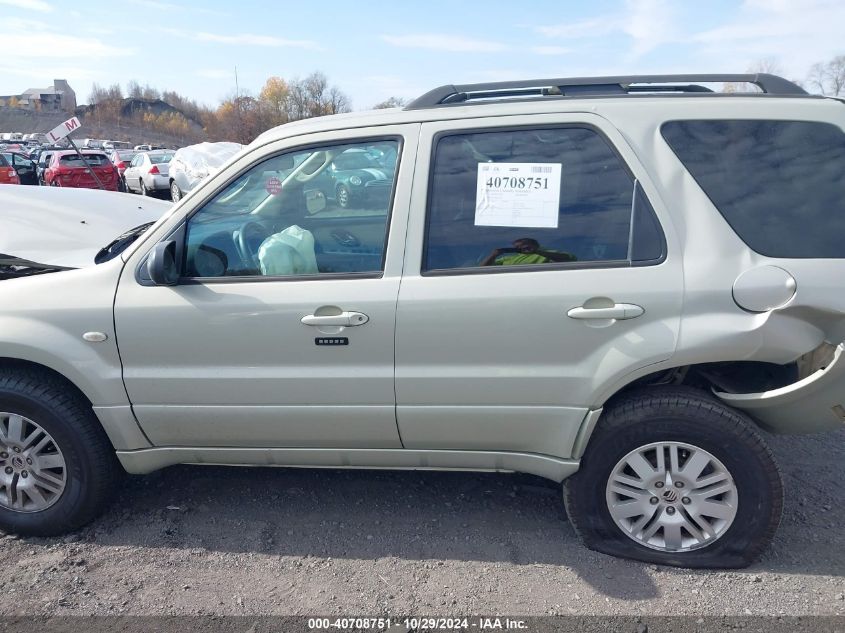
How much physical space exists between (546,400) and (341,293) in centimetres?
98

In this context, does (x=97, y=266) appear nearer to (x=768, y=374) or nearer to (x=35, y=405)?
(x=35, y=405)

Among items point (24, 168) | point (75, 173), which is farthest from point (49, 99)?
point (75, 173)

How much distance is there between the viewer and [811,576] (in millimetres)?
2936

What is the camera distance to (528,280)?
283 cm

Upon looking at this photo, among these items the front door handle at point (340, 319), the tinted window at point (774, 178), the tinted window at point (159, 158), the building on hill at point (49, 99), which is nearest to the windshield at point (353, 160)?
the front door handle at point (340, 319)

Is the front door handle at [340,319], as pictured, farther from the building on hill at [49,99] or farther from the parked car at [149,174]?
the building on hill at [49,99]

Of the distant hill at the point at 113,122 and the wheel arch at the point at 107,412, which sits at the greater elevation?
the distant hill at the point at 113,122

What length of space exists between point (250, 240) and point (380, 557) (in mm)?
1575

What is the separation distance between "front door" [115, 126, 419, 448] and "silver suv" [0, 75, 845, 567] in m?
0.01

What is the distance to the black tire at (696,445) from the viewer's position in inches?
111

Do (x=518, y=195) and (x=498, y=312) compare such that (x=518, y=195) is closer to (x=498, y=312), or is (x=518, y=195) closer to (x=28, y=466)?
(x=498, y=312)

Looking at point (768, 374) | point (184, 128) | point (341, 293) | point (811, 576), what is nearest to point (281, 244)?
point (341, 293)

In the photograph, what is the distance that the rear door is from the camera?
9.11 feet

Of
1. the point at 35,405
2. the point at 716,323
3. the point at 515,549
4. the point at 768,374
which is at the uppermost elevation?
the point at 716,323
